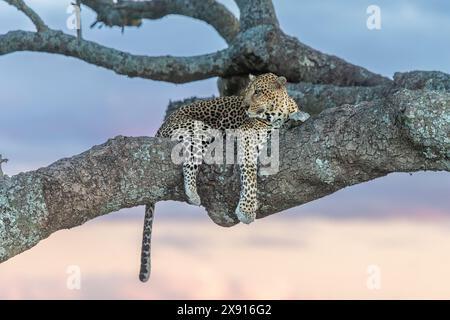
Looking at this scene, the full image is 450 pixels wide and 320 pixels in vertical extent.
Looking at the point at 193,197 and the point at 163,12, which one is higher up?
the point at 163,12

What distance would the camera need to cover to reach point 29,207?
6.32m

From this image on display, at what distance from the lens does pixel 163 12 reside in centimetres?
1150

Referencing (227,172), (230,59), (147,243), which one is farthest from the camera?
(230,59)

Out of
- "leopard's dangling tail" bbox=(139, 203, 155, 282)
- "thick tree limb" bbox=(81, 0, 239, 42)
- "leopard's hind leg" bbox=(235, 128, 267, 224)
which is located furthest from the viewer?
"thick tree limb" bbox=(81, 0, 239, 42)

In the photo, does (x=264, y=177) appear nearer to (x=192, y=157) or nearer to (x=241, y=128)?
(x=241, y=128)

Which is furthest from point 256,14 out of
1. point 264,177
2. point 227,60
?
point 264,177

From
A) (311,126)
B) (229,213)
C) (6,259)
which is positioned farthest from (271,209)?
(6,259)

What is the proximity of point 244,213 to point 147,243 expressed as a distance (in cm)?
96

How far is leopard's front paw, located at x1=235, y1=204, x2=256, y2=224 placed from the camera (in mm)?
6471

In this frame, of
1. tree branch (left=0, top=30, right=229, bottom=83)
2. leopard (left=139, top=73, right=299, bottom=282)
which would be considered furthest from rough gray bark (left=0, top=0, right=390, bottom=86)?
leopard (left=139, top=73, right=299, bottom=282)

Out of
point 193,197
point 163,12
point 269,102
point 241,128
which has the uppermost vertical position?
point 163,12

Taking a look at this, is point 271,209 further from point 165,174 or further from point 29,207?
point 29,207

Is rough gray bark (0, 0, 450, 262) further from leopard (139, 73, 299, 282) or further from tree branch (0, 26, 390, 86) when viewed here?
tree branch (0, 26, 390, 86)
